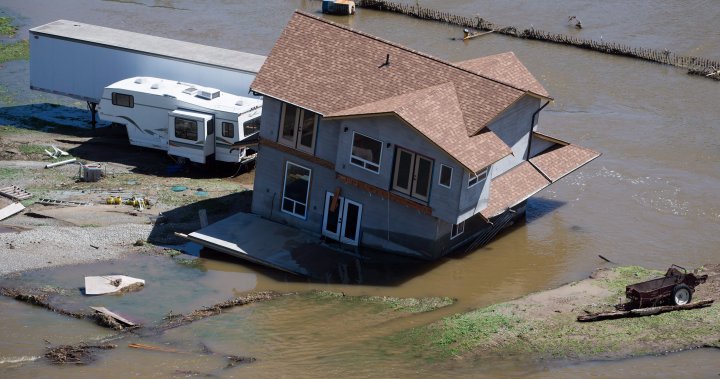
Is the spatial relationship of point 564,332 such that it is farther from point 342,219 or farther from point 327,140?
point 327,140

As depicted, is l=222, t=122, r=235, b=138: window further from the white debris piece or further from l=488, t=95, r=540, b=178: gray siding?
l=488, t=95, r=540, b=178: gray siding

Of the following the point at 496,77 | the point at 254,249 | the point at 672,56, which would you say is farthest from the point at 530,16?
the point at 254,249

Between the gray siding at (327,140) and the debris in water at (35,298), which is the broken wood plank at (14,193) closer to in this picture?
the debris in water at (35,298)

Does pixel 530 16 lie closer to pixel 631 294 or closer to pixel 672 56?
pixel 672 56

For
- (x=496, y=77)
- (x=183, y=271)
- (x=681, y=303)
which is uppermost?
(x=496, y=77)

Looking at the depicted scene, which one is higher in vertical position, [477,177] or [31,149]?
[477,177]

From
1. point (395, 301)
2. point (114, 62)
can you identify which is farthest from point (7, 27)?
point (395, 301)

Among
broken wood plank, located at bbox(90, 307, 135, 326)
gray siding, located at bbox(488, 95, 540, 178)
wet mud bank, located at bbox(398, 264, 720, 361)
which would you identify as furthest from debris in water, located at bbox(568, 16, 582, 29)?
broken wood plank, located at bbox(90, 307, 135, 326)
